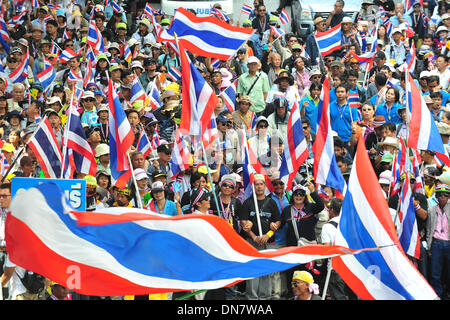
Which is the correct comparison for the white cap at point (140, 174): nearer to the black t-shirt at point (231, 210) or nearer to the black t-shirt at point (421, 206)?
the black t-shirt at point (231, 210)

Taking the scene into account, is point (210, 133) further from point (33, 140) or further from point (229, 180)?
point (33, 140)

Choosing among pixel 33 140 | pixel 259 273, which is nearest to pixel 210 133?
pixel 33 140

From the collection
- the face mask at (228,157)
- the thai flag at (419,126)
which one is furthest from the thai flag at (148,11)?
the thai flag at (419,126)

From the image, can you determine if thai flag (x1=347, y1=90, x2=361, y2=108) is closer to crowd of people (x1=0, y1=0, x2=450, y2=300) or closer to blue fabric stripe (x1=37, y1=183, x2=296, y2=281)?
crowd of people (x1=0, y1=0, x2=450, y2=300)

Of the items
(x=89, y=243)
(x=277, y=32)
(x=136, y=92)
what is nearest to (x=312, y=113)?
(x=136, y=92)

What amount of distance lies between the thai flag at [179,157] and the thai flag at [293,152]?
141cm

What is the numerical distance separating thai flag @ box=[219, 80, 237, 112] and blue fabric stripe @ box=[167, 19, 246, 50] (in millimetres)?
2905

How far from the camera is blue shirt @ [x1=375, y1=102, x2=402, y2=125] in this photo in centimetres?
1556

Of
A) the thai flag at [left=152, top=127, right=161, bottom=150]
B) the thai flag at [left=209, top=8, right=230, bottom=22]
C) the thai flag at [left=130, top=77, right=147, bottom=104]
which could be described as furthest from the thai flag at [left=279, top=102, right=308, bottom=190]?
the thai flag at [left=209, top=8, right=230, bottom=22]

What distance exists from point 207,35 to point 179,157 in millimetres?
1757

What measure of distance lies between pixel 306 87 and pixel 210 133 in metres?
4.15

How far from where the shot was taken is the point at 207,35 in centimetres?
1266

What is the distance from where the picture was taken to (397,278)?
8.07 meters

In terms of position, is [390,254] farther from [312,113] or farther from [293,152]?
[312,113]
